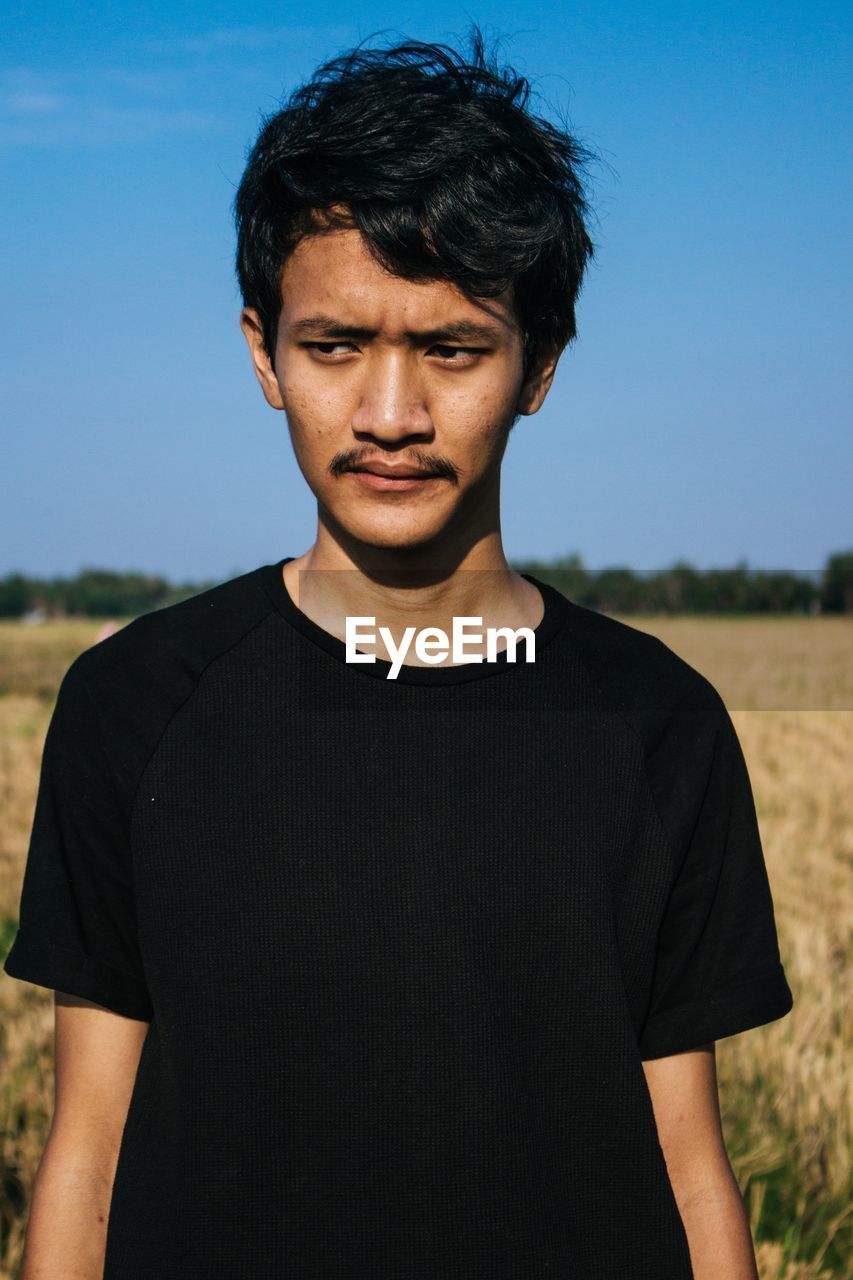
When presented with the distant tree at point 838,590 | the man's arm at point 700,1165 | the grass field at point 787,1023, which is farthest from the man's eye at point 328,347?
the distant tree at point 838,590

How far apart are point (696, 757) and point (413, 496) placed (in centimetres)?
54

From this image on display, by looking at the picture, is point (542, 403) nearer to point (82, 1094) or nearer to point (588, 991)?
point (588, 991)

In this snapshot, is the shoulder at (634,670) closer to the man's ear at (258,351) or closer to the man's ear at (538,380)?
the man's ear at (538,380)

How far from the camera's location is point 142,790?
67.9 inches

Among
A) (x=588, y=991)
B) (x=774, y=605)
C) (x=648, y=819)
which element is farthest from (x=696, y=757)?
(x=774, y=605)

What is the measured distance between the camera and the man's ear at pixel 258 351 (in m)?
1.97

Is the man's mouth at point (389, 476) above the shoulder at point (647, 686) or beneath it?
above

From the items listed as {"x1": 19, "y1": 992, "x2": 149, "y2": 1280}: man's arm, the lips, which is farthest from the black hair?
{"x1": 19, "y1": 992, "x2": 149, "y2": 1280}: man's arm

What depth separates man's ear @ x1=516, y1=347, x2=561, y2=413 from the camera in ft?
6.49

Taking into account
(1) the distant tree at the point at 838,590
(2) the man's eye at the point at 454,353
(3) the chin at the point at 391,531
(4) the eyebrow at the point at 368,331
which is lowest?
(3) the chin at the point at 391,531

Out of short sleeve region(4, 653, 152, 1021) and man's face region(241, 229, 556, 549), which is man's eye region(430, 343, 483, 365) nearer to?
man's face region(241, 229, 556, 549)

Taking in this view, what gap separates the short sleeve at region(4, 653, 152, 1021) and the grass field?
6.46 ft

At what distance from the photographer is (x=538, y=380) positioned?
2.02m

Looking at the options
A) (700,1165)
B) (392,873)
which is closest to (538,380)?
(392,873)
